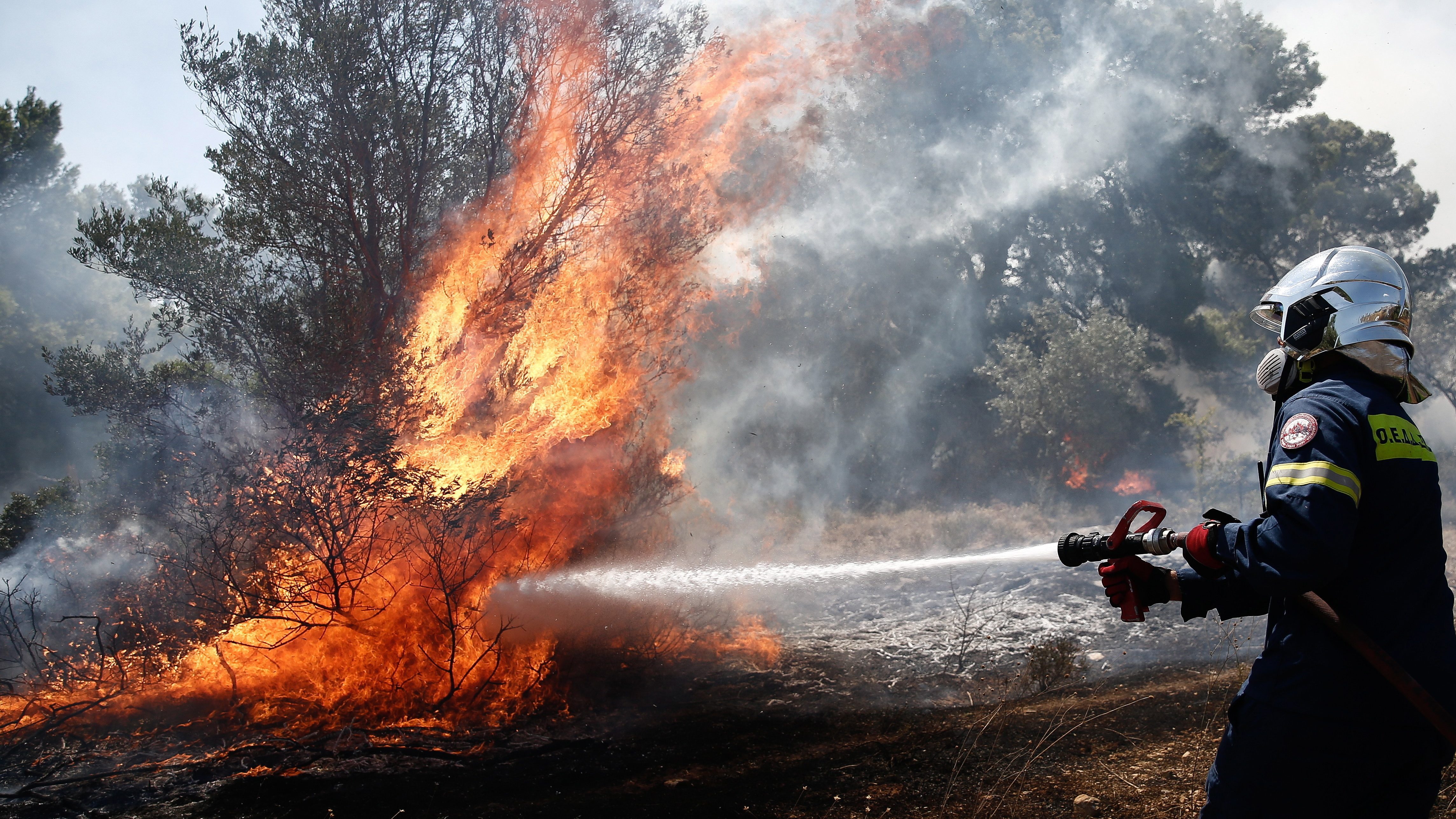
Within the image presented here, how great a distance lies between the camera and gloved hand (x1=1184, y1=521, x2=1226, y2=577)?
267 centimetres

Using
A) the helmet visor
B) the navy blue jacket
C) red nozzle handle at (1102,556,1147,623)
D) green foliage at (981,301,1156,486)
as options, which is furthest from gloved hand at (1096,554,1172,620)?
green foliage at (981,301,1156,486)

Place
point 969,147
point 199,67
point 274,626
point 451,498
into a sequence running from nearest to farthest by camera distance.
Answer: point 274,626, point 451,498, point 199,67, point 969,147

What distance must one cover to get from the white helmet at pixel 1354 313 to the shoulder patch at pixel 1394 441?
0.90ft

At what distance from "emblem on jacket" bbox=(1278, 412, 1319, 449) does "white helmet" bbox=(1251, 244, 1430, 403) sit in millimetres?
381

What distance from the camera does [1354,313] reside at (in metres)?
2.78

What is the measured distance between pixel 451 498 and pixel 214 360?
4.93 metres

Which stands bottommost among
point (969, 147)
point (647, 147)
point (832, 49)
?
point (647, 147)

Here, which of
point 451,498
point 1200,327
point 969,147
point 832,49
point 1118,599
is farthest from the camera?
point 1200,327

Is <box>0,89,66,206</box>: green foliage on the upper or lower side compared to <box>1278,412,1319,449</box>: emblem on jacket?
upper

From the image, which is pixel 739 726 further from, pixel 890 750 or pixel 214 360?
pixel 214 360

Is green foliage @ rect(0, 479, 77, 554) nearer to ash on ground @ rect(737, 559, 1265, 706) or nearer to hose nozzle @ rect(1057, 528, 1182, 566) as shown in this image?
ash on ground @ rect(737, 559, 1265, 706)

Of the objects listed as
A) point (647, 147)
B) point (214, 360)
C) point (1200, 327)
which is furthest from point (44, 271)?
point (1200, 327)

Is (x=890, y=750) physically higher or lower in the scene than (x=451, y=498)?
lower

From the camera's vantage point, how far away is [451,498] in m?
8.28
